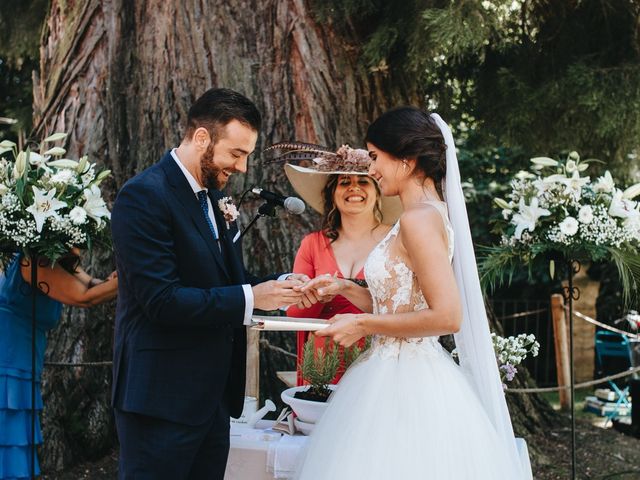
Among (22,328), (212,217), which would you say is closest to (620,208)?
(212,217)

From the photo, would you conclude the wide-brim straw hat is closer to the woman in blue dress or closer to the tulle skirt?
the woman in blue dress

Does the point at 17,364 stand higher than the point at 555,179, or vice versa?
the point at 555,179

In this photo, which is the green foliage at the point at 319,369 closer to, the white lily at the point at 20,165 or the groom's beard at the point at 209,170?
the groom's beard at the point at 209,170

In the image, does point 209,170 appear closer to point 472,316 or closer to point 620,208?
point 472,316

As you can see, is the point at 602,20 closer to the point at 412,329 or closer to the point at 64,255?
the point at 412,329

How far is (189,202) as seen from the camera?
111 inches

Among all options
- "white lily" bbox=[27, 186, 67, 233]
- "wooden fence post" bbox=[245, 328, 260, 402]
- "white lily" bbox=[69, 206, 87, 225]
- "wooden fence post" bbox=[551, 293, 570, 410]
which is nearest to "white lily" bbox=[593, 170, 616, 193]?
"wooden fence post" bbox=[245, 328, 260, 402]

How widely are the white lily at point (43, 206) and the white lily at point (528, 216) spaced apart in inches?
97.9

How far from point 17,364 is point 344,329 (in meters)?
2.12

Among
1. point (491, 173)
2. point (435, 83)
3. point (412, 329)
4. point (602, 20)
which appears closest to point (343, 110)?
point (435, 83)

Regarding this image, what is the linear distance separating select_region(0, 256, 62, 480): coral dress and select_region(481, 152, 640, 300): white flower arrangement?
2.57 metres

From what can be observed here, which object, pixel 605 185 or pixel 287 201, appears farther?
pixel 605 185

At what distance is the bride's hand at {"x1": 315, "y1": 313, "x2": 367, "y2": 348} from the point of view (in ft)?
9.03

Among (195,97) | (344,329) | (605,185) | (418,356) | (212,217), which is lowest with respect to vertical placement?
(418,356)
